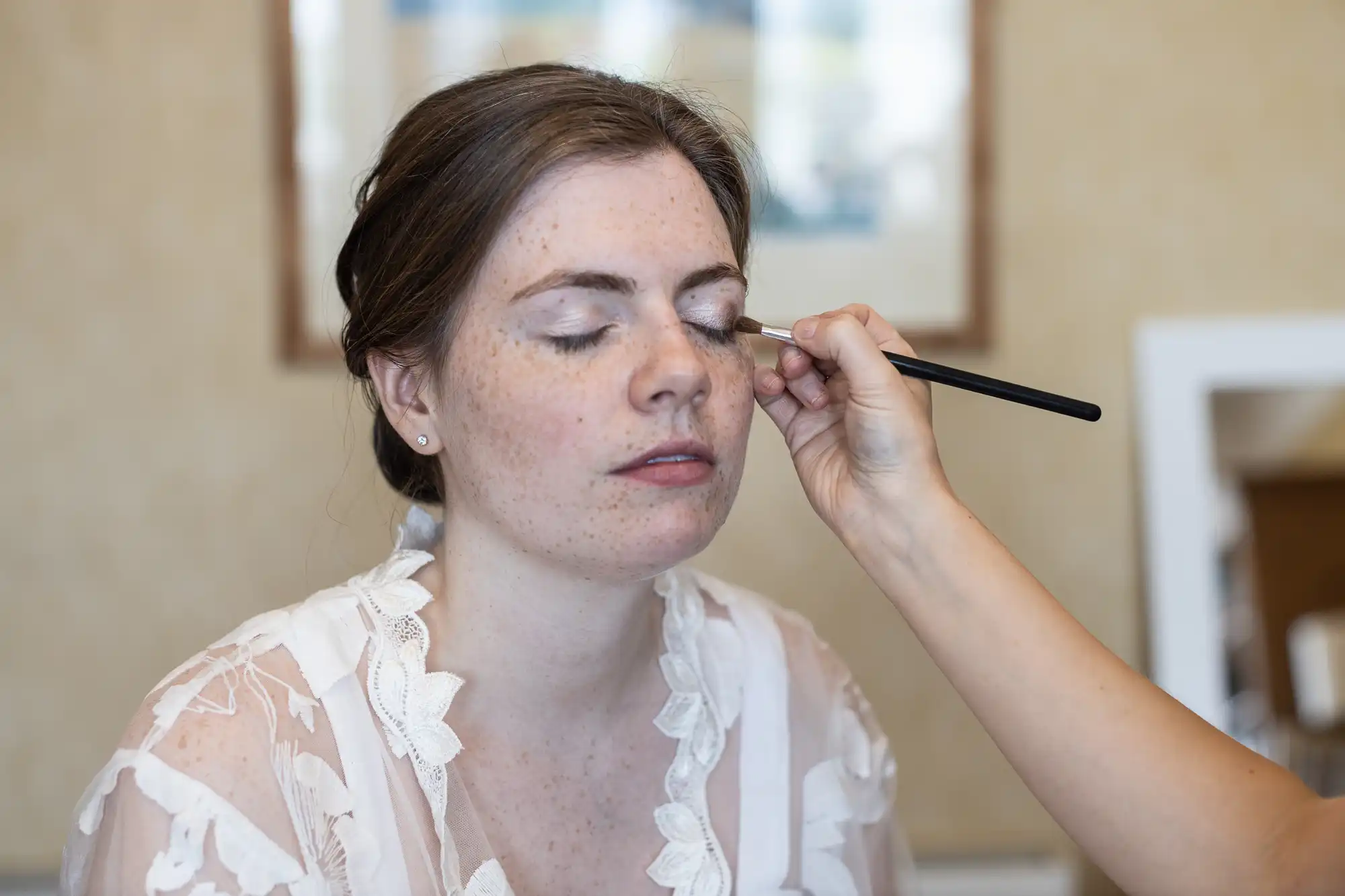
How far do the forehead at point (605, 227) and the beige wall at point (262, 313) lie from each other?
0.77 m

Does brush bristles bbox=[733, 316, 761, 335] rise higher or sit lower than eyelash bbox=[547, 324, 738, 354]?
higher

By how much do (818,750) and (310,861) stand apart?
524 mm

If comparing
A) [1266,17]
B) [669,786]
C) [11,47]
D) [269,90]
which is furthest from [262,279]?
[1266,17]

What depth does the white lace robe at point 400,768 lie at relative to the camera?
0.96 m

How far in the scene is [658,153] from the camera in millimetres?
1113

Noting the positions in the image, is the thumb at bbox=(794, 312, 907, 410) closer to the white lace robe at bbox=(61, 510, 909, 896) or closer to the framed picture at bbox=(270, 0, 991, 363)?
the white lace robe at bbox=(61, 510, 909, 896)

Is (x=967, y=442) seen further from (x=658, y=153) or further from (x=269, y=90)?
(x=269, y=90)

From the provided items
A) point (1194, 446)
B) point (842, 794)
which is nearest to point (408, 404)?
point (842, 794)

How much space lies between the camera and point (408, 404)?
3.79 feet

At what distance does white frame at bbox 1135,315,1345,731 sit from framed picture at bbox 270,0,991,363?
10.6 inches

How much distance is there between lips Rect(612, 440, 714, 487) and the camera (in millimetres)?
1008

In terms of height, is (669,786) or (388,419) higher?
(388,419)

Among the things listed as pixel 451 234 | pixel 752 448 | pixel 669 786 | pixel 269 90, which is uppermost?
pixel 269 90

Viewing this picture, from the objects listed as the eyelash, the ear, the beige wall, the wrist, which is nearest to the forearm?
the wrist
